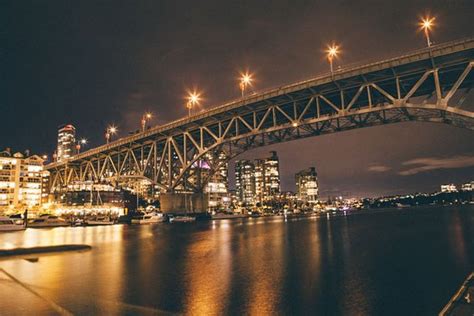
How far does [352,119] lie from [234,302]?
42.4 m

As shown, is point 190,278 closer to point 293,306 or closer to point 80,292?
point 80,292

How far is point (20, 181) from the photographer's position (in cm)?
A: 12925

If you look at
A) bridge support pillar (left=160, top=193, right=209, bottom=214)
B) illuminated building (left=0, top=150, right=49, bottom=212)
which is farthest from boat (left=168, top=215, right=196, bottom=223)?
illuminated building (left=0, top=150, right=49, bottom=212)

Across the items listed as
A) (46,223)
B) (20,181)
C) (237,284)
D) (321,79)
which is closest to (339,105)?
(321,79)

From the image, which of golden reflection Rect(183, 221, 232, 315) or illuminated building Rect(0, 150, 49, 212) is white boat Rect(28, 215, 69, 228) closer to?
illuminated building Rect(0, 150, 49, 212)

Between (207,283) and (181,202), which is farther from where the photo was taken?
(181,202)

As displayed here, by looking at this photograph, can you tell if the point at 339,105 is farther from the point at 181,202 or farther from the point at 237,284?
the point at 237,284

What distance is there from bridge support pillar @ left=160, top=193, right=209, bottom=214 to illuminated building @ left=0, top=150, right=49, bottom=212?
240ft

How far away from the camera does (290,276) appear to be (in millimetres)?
13547

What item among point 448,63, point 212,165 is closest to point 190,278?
point 448,63

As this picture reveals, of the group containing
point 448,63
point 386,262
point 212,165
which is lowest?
point 386,262

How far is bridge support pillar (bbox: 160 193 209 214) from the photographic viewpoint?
2864 inches

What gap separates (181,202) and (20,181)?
89847 mm

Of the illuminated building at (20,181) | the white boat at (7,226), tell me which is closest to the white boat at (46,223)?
the white boat at (7,226)
